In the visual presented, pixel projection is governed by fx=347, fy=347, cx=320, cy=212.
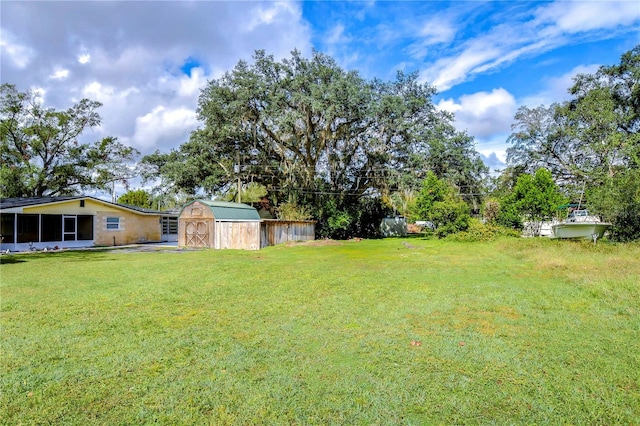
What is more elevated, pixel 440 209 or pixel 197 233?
pixel 440 209

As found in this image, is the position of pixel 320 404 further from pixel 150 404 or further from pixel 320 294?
pixel 320 294

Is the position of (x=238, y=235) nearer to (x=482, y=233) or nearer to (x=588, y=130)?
(x=482, y=233)

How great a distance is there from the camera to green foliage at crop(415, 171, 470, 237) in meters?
23.2

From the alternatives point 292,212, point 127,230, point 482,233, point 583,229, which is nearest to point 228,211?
point 292,212

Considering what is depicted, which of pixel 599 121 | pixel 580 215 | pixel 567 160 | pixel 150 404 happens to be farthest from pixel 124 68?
pixel 567 160

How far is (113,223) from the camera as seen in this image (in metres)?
21.1

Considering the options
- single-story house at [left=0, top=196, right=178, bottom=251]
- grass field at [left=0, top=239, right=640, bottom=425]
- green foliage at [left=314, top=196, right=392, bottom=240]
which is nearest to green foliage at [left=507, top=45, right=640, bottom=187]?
green foliage at [left=314, top=196, right=392, bottom=240]

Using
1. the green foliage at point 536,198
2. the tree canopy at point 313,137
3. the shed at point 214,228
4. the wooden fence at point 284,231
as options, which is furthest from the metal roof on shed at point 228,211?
the green foliage at point 536,198

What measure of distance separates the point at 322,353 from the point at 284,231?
1840 centimetres

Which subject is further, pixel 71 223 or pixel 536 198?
pixel 536 198

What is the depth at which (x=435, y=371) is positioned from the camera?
3467 mm

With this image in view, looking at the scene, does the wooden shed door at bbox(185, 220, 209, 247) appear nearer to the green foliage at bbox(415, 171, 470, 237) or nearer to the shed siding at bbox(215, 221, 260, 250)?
the shed siding at bbox(215, 221, 260, 250)

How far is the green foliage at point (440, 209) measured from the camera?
23.2 meters

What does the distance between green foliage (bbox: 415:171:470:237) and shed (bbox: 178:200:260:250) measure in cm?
1201
